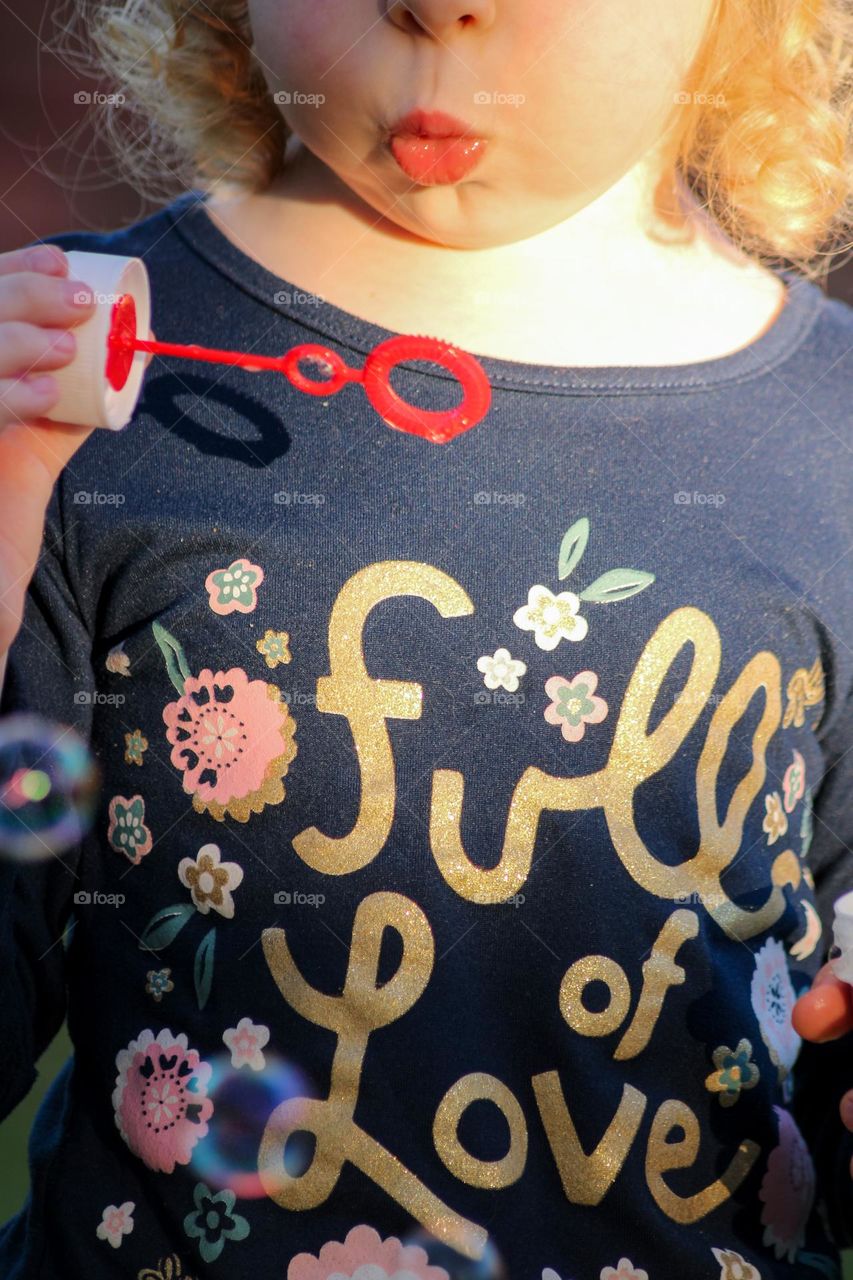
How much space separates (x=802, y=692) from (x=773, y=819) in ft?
0.22

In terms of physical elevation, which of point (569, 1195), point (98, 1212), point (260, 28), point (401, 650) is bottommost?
point (98, 1212)

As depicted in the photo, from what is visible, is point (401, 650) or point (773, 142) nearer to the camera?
point (401, 650)

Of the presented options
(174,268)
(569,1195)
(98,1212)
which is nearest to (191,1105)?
(98,1212)

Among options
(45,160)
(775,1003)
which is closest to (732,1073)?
(775,1003)

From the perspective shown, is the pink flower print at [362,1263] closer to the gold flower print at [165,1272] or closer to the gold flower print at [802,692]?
Result: the gold flower print at [165,1272]

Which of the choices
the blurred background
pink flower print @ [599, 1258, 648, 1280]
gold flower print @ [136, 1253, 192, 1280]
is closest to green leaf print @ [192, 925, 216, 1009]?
gold flower print @ [136, 1253, 192, 1280]

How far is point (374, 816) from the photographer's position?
0.66 m

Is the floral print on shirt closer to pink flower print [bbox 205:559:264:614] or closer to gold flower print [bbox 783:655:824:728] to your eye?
pink flower print [bbox 205:559:264:614]

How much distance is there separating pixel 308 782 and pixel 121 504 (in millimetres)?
158

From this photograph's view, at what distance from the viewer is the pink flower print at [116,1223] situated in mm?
656

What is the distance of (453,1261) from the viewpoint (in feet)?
2.10

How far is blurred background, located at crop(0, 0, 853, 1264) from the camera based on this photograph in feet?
3.08

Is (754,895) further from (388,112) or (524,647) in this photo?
(388,112)

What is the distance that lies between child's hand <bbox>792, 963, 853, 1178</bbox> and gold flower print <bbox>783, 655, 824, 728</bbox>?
0.47ft
